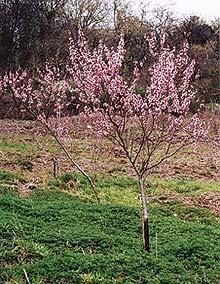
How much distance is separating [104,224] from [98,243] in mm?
859

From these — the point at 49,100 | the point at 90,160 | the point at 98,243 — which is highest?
the point at 49,100

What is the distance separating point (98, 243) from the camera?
5707 millimetres

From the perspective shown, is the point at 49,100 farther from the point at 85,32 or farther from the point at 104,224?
the point at 85,32

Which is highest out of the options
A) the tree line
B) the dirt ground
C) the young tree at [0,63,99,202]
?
the tree line

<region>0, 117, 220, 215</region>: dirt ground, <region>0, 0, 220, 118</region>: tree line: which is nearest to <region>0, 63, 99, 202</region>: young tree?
<region>0, 117, 220, 215</region>: dirt ground

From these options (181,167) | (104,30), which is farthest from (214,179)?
(104,30)

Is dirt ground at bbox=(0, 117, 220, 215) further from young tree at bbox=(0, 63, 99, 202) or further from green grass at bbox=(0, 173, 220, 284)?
green grass at bbox=(0, 173, 220, 284)

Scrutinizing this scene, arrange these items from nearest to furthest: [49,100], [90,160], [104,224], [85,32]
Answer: [104,224] → [49,100] → [90,160] → [85,32]

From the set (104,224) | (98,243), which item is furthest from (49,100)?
(98,243)

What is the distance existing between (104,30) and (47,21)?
3280mm

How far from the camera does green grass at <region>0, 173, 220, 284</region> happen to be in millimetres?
4859

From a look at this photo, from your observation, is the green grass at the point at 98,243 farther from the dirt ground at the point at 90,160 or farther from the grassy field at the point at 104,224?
the dirt ground at the point at 90,160

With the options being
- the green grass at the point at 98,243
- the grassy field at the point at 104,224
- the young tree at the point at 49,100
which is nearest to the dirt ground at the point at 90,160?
the grassy field at the point at 104,224

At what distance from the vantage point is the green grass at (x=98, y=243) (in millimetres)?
4859
